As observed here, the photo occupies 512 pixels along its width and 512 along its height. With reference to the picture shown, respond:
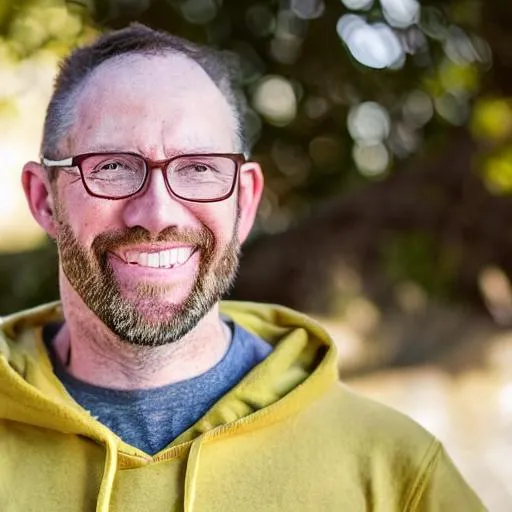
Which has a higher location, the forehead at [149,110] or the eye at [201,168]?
the forehead at [149,110]

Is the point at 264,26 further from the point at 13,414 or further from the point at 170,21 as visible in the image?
the point at 13,414

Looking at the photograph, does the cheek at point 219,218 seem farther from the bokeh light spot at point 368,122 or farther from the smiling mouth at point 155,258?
the bokeh light spot at point 368,122

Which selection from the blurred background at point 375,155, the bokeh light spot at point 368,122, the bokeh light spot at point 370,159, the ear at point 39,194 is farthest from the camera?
the bokeh light spot at point 370,159

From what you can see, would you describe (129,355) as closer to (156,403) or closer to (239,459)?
(156,403)

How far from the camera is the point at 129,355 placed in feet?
4.95

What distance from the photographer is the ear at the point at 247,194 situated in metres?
1.59

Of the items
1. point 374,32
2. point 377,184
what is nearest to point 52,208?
point 374,32

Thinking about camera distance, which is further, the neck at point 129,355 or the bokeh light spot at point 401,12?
the bokeh light spot at point 401,12

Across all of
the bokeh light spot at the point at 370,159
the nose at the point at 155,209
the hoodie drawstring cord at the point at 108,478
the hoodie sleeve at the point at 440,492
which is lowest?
the bokeh light spot at the point at 370,159

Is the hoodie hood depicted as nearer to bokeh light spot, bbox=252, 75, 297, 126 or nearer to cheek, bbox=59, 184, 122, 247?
cheek, bbox=59, 184, 122, 247

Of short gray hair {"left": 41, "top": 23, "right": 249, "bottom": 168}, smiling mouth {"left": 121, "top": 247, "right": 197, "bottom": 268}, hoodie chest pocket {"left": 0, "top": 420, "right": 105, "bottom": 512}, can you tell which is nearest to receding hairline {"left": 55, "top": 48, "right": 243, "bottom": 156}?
short gray hair {"left": 41, "top": 23, "right": 249, "bottom": 168}

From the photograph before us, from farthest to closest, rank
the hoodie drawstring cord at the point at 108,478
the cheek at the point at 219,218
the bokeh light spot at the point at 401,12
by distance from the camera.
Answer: the bokeh light spot at the point at 401,12, the cheek at the point at 219,218, the hoodie drawstring cord at the point at 108,478

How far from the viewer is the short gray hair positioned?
1.52 m

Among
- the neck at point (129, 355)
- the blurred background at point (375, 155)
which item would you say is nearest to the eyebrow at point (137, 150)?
the neck at point (129, 355)
